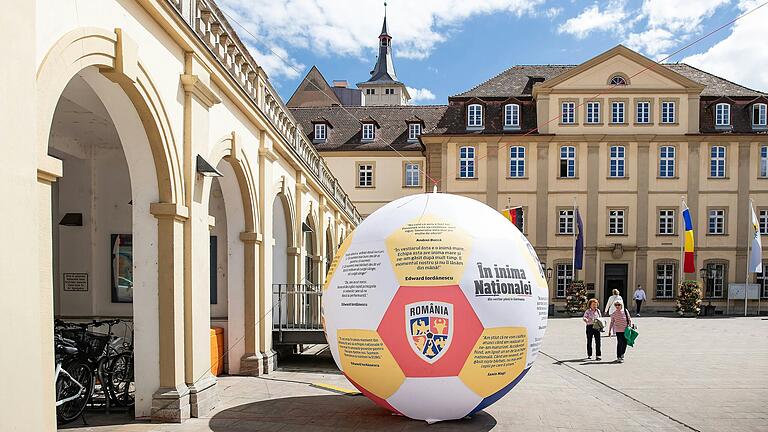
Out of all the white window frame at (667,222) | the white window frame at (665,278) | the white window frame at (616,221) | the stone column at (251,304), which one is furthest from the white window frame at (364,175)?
the stone column at (251,304)

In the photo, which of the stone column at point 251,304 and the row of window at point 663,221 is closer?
the stone column at point 251,304

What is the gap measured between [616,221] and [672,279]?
177 inches

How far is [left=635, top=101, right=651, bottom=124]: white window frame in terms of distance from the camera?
38562 mm

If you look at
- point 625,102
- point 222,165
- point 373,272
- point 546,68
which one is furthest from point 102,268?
point 546,68

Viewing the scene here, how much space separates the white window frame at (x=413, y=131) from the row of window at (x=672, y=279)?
12.6 metres

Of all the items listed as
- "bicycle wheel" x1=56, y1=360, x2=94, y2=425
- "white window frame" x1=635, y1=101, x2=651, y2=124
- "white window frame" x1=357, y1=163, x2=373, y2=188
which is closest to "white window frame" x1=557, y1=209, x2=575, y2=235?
"white window frame" x1=635, y1=101, x2=651, y2=124

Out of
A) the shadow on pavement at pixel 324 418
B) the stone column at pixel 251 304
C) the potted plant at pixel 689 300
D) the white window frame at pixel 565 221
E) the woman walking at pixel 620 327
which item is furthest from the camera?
the white window frame at pixel 565 221

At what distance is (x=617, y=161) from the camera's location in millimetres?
38969

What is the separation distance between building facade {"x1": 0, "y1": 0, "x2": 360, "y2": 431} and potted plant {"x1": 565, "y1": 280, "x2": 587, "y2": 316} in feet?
71.9

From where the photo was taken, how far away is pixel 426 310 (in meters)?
6.68

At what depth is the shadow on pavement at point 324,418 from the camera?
7521 millimetres

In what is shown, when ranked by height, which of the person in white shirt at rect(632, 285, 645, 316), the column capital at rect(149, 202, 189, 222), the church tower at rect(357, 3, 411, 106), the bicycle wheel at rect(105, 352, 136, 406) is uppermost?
the church tower at rect(357, 3, 411, 106)

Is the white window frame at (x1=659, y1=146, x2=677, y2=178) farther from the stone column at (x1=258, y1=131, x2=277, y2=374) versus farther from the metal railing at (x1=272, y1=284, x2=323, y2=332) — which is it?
the stone column at (x1=258, y1=131, x2=277, y2=374)

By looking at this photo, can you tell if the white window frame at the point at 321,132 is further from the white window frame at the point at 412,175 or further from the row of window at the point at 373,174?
the white window frame at the point at 412,175
